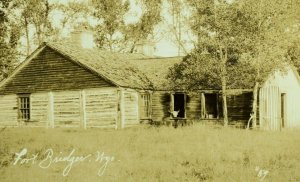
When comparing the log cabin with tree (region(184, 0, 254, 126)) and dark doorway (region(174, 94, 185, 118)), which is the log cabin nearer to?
dark doorway (region(174, 94, 185, 118))

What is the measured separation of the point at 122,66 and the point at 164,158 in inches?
612

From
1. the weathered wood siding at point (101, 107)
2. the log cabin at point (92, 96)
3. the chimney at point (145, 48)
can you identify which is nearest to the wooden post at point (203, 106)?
the log cabin at point (92, 96)

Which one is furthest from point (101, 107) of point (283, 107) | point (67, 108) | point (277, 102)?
point (283, 107)

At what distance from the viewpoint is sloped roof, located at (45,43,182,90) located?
Answer: 2559 centimetres

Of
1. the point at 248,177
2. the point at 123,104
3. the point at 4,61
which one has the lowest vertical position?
the point at 248,177

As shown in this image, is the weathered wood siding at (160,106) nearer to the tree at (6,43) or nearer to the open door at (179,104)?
the open door at (179,104)

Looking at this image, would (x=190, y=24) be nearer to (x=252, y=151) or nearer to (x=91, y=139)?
(x=91, y=139)

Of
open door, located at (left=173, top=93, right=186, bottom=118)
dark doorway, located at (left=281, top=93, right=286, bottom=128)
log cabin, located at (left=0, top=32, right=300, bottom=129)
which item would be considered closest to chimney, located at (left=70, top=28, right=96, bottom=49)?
log cabin, located at (left=0, top=32, right=300, bottom=129)

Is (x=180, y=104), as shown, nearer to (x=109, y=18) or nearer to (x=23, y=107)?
(x=23, y=107)

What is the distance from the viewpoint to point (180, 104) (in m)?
28.4

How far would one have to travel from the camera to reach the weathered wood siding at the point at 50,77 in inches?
1003

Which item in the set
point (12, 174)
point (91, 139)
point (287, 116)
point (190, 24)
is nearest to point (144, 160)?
point (12, 174)

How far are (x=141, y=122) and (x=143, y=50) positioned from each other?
1425 centimetres

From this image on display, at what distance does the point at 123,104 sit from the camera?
25.0m
